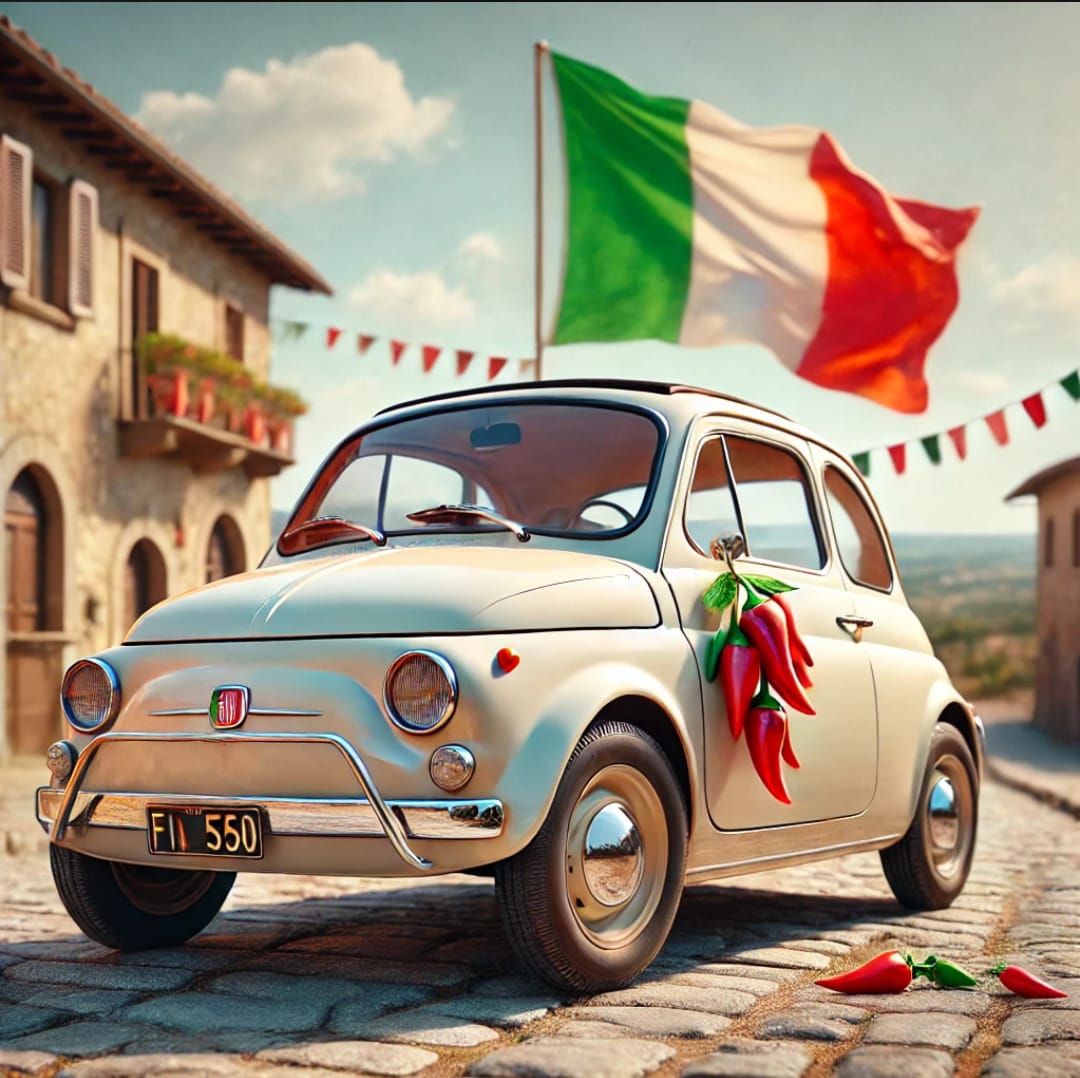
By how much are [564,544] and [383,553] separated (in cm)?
Answer: 58

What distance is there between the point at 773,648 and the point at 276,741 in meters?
1.68

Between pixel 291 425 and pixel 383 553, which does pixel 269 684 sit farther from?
pixel 291 425

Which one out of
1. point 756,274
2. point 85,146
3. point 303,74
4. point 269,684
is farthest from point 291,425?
point 303,74

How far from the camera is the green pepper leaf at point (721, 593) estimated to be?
504cm

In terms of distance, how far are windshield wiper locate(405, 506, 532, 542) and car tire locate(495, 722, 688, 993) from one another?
83 centimetres

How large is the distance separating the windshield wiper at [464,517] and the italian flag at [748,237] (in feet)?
21.8

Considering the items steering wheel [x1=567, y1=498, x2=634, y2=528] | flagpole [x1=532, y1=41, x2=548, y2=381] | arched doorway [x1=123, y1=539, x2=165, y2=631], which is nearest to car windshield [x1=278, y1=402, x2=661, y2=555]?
steering wheel [x1=567, y1=498, x2=634, y2=528]

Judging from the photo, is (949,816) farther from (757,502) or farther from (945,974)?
(945,974)

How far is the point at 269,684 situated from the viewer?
4.27 meters

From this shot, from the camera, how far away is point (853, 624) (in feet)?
19.7

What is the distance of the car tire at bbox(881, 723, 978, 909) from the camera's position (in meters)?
6.45

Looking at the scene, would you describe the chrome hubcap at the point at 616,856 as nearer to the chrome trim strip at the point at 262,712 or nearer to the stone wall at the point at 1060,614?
the chrome trim strip at the point at 262,712

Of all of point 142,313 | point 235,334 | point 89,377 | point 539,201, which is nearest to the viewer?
point 539,201

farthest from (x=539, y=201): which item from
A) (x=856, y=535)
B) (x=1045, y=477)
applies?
(x=1045, y=477)
